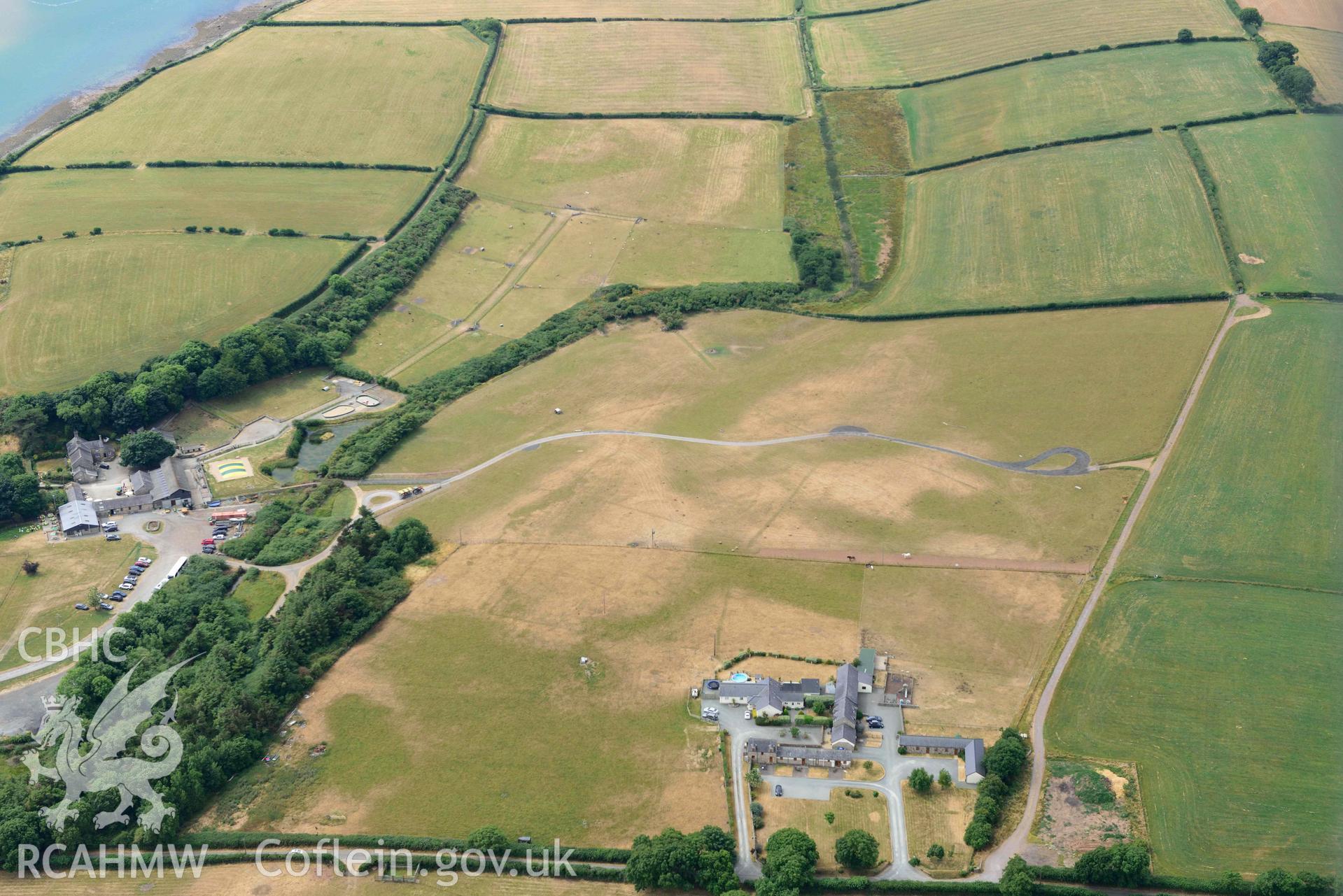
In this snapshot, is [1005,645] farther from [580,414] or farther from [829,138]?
[829,138]

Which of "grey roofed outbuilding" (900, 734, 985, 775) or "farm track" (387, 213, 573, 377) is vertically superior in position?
"farm track" (387, 213, 573, 377)

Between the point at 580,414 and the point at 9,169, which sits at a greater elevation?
the point at 9,169

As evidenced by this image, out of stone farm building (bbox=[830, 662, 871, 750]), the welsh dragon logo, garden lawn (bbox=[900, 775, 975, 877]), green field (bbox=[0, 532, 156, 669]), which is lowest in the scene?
garden lawn (bbox=[900, 775, 975, 877])

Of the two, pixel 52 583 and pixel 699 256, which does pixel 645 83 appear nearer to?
pixel 699 256

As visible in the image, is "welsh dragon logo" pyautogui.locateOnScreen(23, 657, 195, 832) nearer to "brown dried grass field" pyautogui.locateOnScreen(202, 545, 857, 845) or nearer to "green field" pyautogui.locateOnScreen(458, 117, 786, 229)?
"brown dried grass field" pyautogui.locateOnScreen(202, 545, 857, 845)

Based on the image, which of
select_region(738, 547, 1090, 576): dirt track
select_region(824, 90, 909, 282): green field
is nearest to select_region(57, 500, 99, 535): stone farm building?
select_region(738, 547, 1090, 576): dirt track

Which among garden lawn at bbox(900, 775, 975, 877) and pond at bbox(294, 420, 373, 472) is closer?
garden lawn at bbox(900, 775, 975, 877)

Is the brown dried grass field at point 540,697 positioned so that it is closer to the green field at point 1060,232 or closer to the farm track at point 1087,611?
the farm track at point 1087,611

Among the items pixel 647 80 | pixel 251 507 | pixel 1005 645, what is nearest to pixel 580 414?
pixel 251 507
